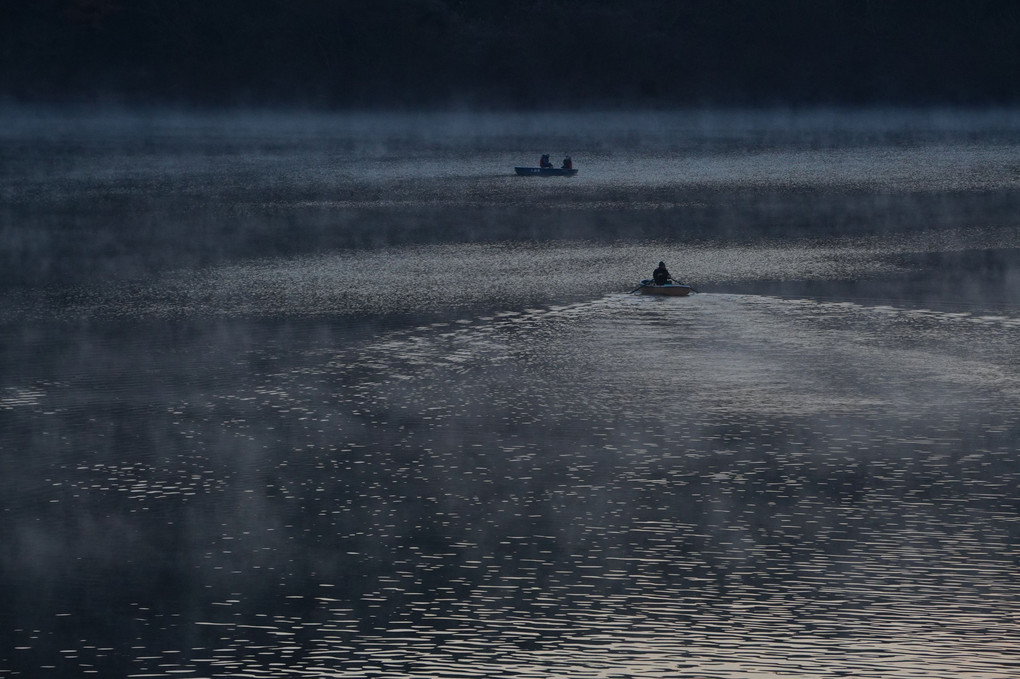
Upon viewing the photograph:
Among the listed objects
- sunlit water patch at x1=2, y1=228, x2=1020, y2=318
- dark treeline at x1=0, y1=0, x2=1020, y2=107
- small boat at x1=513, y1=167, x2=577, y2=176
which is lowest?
sunlit water patch at x1=2, y1=228, x2=1020, y2=318

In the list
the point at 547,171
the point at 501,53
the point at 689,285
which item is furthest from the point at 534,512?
the point at 501,53

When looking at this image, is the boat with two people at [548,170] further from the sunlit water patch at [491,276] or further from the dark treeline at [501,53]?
the dark treeline at [501,53]

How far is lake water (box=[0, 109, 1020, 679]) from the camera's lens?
1667 cm

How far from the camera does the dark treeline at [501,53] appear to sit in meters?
167

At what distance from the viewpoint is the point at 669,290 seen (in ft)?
128

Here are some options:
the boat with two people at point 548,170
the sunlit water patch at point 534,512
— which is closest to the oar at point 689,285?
the sunlit water patch at point 534,512

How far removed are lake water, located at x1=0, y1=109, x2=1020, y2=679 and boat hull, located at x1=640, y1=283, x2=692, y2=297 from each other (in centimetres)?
40

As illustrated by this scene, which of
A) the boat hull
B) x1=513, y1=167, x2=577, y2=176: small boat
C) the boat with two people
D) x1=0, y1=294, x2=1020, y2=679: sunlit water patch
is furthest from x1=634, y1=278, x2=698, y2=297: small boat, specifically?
x1=513, y1=167, x2=577, y2=176: small boat

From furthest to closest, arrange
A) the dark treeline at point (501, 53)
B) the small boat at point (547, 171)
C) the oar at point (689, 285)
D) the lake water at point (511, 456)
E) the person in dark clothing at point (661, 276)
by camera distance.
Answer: the dark treeline at point (501, 53) < the small boat at point (547, 171) < the oar at point (689, 285) < the person in dark clothing at point (661, 276) < the lake water at point (511, 456)

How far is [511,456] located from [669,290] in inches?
625

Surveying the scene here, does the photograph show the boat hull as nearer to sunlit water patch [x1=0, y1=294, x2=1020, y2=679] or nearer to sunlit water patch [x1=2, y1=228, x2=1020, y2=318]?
sunlit water patch [x1=2, y1=228, x2=1020, y2=318]

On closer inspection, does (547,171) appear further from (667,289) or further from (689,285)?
(667,289)

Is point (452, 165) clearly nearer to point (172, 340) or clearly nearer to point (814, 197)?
point (814, 197)

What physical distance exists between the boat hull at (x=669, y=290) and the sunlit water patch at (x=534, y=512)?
6.32 metres
